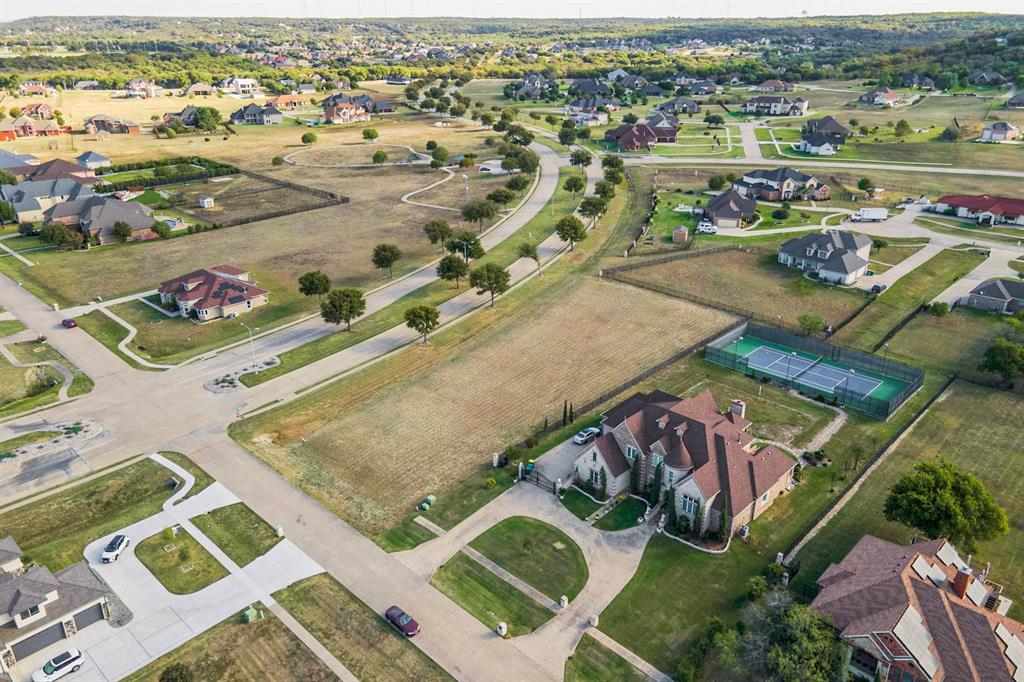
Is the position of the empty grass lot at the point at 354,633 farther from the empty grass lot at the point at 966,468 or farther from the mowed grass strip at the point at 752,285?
the mowed grass strip at the point at 752,285

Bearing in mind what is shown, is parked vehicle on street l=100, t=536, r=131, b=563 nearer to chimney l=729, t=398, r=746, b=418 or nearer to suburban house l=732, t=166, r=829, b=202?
chimney l=729, t=398, r=746, b=418

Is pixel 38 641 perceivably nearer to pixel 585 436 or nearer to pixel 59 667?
pixel 59 667

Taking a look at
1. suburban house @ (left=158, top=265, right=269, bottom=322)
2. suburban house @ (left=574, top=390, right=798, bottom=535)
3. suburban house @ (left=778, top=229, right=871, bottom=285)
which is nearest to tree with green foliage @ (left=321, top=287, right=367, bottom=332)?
suburban house @ (left=158, top=265, right=269, bottom=322)

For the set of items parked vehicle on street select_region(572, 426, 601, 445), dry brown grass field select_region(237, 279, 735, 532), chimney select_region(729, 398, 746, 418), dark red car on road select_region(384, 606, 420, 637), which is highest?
chimney select_region(729, 398, 746, 418)

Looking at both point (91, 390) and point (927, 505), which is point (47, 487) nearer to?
point (91, 390)

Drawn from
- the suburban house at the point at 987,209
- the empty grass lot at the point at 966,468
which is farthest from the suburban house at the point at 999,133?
the empty grass lot at the point at 966,468
